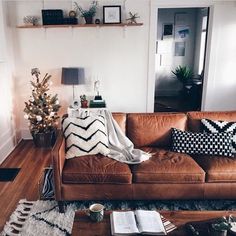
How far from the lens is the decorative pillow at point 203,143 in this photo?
2.60 meters

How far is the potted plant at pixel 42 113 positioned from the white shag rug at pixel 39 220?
1.48 meters

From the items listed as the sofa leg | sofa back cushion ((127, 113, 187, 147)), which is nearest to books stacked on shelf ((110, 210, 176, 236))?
the sofa leg

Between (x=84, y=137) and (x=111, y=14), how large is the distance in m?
2.21

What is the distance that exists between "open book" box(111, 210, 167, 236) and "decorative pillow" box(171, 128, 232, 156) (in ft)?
3.54

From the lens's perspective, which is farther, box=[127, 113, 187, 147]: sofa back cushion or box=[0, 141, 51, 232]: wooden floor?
box=[127, 113, 187, 147]: sofa back cushion

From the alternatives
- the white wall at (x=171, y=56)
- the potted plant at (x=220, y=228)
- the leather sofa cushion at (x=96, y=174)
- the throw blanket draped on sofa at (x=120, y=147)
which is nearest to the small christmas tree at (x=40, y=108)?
the throw blanket draped on sofa at (x=120, y=147)

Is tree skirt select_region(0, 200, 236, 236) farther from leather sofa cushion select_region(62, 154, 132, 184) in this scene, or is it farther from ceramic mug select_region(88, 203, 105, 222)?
ceramic mug select_region(88, 203, 105, 222)

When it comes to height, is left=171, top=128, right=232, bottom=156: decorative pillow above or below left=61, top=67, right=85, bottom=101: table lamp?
below

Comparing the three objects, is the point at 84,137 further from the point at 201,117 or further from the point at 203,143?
the point at 201,117

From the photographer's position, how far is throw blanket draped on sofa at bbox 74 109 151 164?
2.54 metres

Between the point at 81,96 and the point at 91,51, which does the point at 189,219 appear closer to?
the point at 81,96

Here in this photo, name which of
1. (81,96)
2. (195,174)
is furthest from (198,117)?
(81,96)

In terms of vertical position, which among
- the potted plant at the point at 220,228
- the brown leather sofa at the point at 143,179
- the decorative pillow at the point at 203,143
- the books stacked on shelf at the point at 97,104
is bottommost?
the brown leather sofa at the point at 143,179

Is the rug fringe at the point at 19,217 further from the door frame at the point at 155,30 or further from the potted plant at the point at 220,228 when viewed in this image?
the door frame at the point at 155,30
